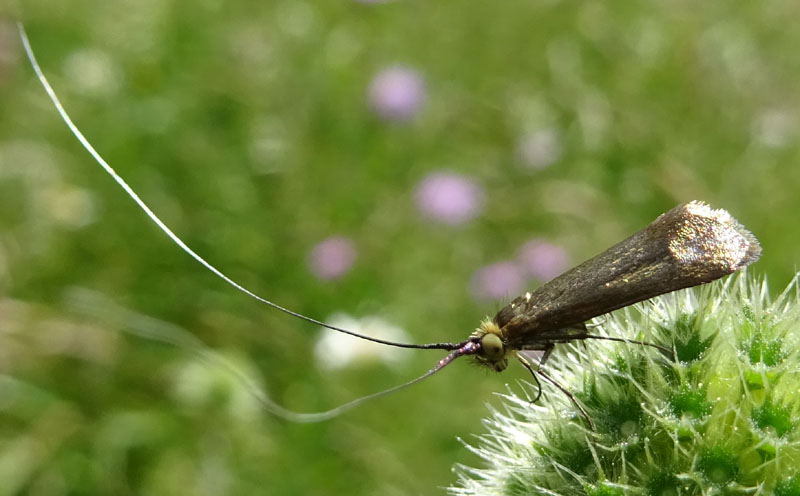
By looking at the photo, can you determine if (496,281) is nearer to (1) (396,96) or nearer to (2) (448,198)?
(2) (448,198)

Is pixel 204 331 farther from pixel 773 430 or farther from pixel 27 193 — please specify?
pixel 773 430

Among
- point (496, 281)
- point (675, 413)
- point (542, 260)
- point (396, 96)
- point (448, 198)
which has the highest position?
point (396, 96)

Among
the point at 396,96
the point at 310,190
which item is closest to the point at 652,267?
the point at 310,190

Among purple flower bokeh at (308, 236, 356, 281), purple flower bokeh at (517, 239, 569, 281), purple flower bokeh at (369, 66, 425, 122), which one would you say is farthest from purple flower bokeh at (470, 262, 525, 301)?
purple flower bokeh at (369, 66, 425, 122)

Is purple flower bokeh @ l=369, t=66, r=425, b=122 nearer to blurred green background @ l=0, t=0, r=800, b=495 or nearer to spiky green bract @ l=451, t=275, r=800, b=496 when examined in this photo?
blurred green background @ l=0, t=0, r=800, b=495

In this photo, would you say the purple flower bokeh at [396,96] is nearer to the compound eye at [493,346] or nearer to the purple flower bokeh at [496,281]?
the purple flower bokeh at [496,281]
